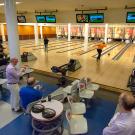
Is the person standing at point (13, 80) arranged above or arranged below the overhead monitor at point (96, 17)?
below

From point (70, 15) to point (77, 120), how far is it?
8.01m

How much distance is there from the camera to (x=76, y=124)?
3.35 m

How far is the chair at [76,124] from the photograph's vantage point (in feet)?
10.2

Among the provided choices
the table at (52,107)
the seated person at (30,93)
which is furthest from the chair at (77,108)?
the seated person at (30,93)

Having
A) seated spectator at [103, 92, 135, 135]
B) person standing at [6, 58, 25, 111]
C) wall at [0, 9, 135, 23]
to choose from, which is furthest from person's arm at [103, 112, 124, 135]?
wall at [0, 9, 135, 23]

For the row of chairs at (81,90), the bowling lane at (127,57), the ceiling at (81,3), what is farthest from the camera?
the bowling lane at (127,57)

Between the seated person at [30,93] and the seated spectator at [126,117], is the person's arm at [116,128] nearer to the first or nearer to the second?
the seated spectator at [126,117]

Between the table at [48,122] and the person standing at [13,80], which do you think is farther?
the person standing at [13,80]

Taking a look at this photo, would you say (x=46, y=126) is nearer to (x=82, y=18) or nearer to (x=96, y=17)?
(x=96, y=17)

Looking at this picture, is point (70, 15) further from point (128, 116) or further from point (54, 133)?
point (128, 116)

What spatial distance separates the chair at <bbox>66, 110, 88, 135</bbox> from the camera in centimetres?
311

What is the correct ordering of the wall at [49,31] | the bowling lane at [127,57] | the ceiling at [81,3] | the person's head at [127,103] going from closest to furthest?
the person's head at [127,103] < the ceiling at [81,3] < the bowling lane at [127,57] < the wall at [49,31]

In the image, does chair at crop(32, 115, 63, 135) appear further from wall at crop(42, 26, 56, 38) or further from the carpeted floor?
wall at crop(42, 26, 56, 38)

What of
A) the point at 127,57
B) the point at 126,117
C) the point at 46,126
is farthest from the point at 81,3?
the point at 126,117
